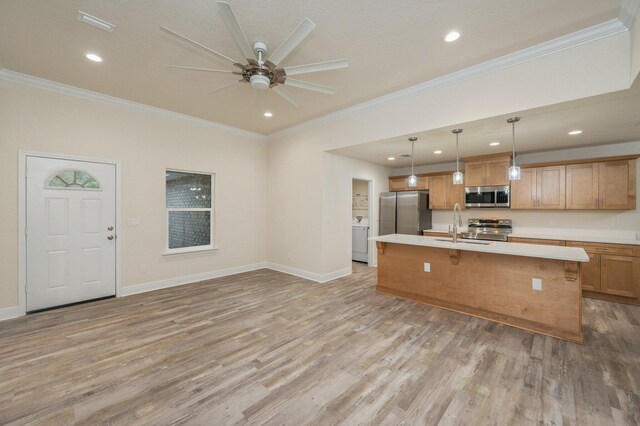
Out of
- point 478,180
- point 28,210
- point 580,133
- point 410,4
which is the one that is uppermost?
point 410,4

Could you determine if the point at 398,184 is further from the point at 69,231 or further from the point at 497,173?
the point at 69,231

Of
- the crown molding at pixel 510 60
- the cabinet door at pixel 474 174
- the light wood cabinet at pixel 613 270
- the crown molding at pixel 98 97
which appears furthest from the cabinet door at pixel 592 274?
the crown molding at pixel 98 97

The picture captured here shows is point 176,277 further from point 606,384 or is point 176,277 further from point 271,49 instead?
point 606,384

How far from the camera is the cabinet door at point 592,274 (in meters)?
4.16

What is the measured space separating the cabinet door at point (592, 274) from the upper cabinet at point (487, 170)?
1.78 m

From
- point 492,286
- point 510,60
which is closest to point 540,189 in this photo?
point 492,286

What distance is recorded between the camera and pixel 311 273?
17.0 feet

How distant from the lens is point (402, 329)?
3082 millimetres

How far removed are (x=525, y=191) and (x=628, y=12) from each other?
340 centimetres

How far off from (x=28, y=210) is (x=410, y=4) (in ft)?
16.7

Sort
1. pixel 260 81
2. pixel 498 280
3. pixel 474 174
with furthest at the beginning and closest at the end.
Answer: pixel 474 174 < pixel 498 280 < pixel 260 81

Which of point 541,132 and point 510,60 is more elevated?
point 510,60

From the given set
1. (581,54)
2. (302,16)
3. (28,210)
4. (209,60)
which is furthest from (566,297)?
(28,210)

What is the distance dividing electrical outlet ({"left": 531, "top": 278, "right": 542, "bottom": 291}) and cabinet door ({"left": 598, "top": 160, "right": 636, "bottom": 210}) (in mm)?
2692
